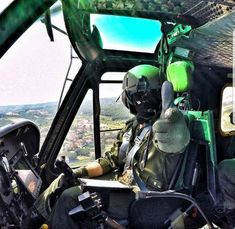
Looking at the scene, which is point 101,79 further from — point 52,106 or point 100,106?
point 52,106

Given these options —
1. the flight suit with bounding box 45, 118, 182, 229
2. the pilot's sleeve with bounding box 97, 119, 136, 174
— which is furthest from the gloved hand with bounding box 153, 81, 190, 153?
the pilot's sleeve with bounding box 97, 119, 136, 174

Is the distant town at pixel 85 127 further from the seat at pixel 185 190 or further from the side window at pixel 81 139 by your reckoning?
the seat at pixel 185 190

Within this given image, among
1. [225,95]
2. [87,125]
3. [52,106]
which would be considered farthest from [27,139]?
[225,95]

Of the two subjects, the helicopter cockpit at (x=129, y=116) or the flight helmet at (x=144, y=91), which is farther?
the flight helmet at (x=144, y=91)

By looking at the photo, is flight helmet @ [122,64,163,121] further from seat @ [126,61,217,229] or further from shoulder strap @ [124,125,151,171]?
seat @ [126,61,217,229]

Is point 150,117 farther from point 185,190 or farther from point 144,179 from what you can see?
point 185,190

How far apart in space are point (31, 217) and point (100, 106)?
141cm

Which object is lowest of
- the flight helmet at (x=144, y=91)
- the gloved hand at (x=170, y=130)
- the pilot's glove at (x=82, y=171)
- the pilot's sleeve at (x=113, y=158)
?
the pilot's glove at (x=82, y=171)

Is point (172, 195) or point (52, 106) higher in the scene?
point (52, 106)

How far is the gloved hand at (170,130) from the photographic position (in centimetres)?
226

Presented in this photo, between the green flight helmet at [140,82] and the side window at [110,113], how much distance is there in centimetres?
40

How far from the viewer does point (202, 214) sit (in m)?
2.31

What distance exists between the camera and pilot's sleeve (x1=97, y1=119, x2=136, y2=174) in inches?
123

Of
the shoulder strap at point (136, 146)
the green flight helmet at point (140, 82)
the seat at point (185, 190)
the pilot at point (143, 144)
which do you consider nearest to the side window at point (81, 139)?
the pilot at point (143, 144)
